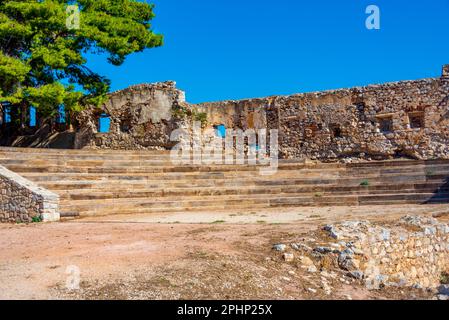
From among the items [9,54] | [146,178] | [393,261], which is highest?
[9,54]

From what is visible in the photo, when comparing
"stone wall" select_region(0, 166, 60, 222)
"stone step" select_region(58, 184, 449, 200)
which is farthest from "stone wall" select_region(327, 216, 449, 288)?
"stone wall" select_region(0, 166, 60, 222)

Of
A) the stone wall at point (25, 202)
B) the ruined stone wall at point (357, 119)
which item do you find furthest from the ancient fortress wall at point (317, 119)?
the stone wall at point (25, 202)

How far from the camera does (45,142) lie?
21906 millimetres

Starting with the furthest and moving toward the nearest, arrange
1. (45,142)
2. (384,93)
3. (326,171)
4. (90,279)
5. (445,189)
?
(45,142), (384,93), (326,171), (445,189), (90,279)

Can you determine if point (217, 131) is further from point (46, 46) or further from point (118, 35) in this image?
point (46, 46)

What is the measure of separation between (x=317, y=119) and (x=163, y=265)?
14.0 metres

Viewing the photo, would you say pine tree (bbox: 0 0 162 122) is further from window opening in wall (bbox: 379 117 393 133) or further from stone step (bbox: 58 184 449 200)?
window opening in wall (bbox: 379 117 393 133)

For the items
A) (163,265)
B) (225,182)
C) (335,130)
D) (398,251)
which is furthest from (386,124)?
(163,265)

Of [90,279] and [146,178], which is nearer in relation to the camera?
[90,279]

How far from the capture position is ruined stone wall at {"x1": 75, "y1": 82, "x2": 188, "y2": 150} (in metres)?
20.4

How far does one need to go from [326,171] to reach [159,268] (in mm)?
10816

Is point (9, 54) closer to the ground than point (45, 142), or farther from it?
farther from it

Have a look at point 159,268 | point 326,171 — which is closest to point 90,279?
point 159,268

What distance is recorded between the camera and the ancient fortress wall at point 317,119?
57.6 feet
